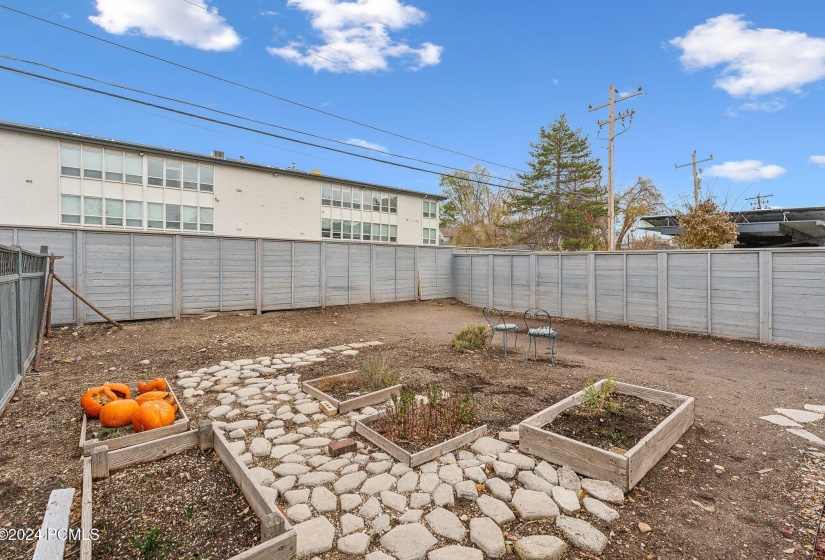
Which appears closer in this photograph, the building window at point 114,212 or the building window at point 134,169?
the building window at point 114,212

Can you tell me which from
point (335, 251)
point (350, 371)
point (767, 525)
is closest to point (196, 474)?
point (350, 371)

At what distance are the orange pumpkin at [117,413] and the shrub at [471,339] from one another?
178 inches

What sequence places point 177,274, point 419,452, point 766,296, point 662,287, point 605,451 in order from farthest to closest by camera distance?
point 177,274 → point 662,287 → point 766,296 → point 419,452 → point 605,451

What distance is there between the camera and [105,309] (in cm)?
804

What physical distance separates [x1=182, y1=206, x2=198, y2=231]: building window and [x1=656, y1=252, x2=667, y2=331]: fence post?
19.3 metres

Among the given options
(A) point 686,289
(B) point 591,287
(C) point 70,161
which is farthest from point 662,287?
(C) point 70,161

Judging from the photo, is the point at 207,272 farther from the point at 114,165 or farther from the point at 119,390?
the point at 114,165

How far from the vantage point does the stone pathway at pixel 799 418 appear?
3.27m

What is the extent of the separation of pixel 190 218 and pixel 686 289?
788 inches

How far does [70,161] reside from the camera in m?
15.5

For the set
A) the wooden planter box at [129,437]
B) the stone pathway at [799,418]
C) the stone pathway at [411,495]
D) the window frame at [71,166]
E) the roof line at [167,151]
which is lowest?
the stone pathway at [799,418]

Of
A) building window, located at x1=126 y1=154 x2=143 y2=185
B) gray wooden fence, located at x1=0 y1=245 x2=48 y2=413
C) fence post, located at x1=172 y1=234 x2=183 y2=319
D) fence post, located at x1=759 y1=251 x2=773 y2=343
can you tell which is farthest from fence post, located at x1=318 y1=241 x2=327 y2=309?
building window, located at x1=126 y1=154 x2=143 y2=185

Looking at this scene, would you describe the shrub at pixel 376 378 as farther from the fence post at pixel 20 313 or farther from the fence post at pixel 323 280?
the fence post at pixel 323 280

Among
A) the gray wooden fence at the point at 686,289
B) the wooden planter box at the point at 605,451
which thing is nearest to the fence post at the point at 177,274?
the wooden planter box at the point at 605,451
